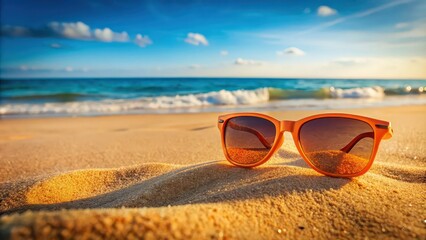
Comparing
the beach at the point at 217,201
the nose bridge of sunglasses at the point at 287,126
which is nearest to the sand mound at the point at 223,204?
the beach at the point at 217,201

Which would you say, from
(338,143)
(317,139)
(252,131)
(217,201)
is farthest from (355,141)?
(217,201)

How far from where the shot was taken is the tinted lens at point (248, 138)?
2.16 m

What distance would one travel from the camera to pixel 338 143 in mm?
1940

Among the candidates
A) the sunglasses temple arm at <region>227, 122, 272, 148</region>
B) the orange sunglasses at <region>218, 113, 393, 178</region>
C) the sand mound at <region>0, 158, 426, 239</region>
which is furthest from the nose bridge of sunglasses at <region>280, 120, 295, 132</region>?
the sand mound at <region>0, 158, 426, 239</region>

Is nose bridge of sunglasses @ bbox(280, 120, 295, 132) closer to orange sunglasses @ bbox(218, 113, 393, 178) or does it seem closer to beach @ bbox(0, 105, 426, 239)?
orange sunglasses @ bbox(218, 113, 393, 178)

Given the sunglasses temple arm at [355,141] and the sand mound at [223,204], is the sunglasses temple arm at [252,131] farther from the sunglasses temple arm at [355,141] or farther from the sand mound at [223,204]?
the sunglasses temple arm at [355,141]

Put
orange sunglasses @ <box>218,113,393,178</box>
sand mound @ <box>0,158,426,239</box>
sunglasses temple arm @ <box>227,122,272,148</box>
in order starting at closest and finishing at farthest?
sand mound @ <box>0,158,426,239</box>
orange sunglasses @ <box>218,113,393,178</box>
sunglasses temple arm @ <box>227,122,272,148</box>

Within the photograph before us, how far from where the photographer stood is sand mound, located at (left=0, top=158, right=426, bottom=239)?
962 mm

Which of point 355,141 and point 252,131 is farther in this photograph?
point 252,131

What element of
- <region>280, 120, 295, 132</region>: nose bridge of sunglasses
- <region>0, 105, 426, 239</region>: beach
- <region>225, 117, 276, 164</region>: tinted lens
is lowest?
<region>0, 105, 426, 239</region>: beach

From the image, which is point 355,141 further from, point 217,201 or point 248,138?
point 217,201

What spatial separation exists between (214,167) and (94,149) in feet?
7.89

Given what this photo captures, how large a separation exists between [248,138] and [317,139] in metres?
0.50

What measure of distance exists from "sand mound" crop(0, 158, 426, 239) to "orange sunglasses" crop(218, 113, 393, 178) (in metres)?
0.09
